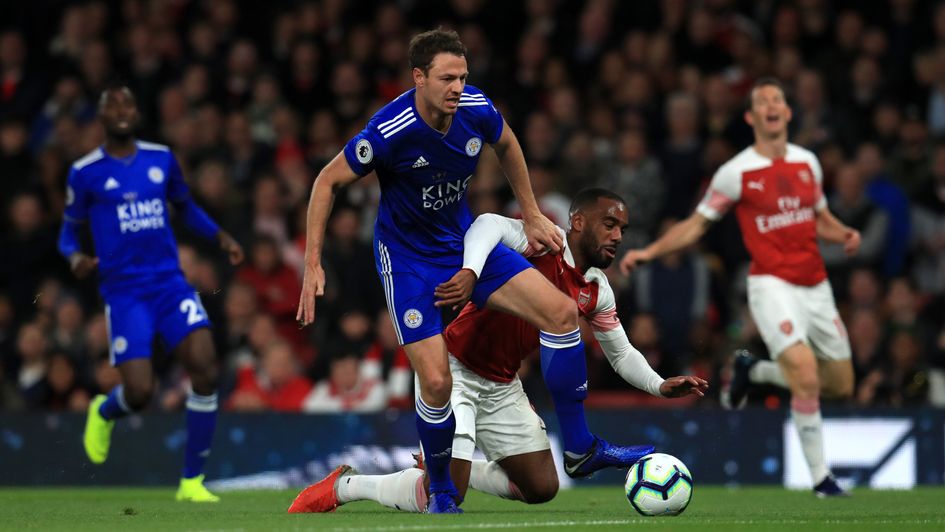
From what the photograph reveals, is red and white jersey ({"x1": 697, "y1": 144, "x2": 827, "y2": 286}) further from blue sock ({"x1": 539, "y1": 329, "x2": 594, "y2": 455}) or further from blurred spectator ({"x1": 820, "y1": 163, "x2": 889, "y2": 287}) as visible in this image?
blue sock ({"x1": 539, "y1": 329, "x2": 594, "y2": 455})

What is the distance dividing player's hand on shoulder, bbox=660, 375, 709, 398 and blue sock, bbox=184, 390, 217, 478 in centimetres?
365

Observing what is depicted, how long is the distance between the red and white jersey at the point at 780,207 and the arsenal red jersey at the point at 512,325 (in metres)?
2.36

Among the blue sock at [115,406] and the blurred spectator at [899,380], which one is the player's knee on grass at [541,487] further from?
the blurred spectator at [899,380]

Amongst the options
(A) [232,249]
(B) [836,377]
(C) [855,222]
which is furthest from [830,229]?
(A) [232,249]

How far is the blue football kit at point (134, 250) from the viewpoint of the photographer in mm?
9977

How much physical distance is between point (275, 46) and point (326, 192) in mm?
8746

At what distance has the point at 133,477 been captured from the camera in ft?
40.3

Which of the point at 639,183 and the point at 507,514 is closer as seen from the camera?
the point at 507,514

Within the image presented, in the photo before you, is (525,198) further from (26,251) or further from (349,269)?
(26,251)

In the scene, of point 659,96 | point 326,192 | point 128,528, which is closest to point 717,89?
point 659,96

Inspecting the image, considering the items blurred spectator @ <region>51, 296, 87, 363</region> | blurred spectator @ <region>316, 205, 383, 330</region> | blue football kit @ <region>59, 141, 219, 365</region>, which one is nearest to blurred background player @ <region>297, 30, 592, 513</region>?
blue football kit @ <region>59, 141, 219, 365</region>

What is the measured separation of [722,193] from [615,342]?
259 cm

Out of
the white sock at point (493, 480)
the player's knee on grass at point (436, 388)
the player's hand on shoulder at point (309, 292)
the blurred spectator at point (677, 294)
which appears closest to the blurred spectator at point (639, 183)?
the blurred spectator at point (677, 294)

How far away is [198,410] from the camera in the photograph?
1005 cm
